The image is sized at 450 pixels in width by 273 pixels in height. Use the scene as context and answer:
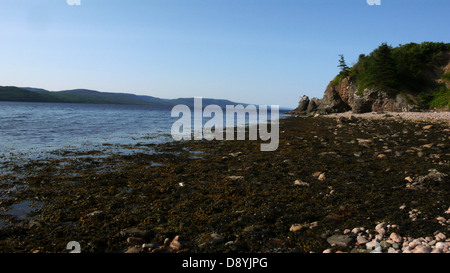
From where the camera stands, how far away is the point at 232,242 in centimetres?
480

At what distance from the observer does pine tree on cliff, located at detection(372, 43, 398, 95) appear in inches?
2058

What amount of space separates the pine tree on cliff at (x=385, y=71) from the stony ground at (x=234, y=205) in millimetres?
48051

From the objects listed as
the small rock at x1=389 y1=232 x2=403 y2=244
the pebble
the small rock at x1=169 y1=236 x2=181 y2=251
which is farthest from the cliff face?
the small rock at x1=169 y1=236 x2=181 y2=251

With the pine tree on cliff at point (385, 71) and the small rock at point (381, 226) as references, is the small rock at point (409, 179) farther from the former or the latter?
the pine tree on cliff at point (385, 71)

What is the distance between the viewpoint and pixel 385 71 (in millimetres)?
53188

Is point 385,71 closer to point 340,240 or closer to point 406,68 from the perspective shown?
point 406,68

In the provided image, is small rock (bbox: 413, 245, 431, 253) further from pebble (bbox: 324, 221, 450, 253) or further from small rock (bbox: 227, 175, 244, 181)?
small rock (bbox: 227, 175, 244, 181)

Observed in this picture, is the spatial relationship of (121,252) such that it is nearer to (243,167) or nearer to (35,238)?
(35,238)

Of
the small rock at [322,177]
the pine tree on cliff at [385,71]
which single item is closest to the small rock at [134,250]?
the small rock at [322,177]

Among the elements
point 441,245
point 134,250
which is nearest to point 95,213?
point 134,250

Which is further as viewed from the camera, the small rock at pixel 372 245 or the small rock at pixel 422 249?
the small rock at pixel 372 245

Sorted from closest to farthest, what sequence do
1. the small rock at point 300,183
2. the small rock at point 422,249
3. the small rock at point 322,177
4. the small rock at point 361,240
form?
the small rock at point 422,249 < the small rock at point 361,240 < the small rock at point 300,183 < the small rock at point 322,177

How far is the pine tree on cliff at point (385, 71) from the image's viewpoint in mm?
52281

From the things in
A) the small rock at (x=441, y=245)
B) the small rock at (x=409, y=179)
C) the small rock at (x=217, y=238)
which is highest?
the small rock at (x=409, y=179)
